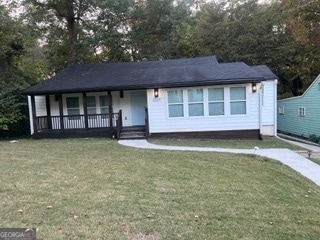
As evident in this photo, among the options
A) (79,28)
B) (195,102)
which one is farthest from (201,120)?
(79,28)

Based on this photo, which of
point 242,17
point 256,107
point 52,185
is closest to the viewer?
point 52,185

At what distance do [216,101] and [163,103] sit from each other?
2.44m

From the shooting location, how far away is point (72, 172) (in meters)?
5.98

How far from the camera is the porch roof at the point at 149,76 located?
12180 mm

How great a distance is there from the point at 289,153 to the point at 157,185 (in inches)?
216

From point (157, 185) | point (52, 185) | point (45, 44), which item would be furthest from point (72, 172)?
point (45, 44)

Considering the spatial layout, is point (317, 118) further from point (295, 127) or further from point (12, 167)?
point (12, 167)

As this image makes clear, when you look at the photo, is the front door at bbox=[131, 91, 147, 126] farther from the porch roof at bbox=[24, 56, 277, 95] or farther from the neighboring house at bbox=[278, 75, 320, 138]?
the neighboring house at bbox=[278, 75, 320, 138]

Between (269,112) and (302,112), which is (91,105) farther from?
(302,112)

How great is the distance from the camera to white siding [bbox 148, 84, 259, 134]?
40.5ft

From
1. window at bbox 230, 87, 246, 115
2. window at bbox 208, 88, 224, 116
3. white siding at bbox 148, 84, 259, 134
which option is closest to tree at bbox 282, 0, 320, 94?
window at bbox 230, 87, 246, 115

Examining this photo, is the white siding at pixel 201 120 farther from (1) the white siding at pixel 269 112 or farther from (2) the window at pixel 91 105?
(2) the window at pixel 91 105

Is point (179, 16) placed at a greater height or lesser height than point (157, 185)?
greater

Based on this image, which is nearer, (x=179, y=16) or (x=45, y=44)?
(x=179, y=16)
